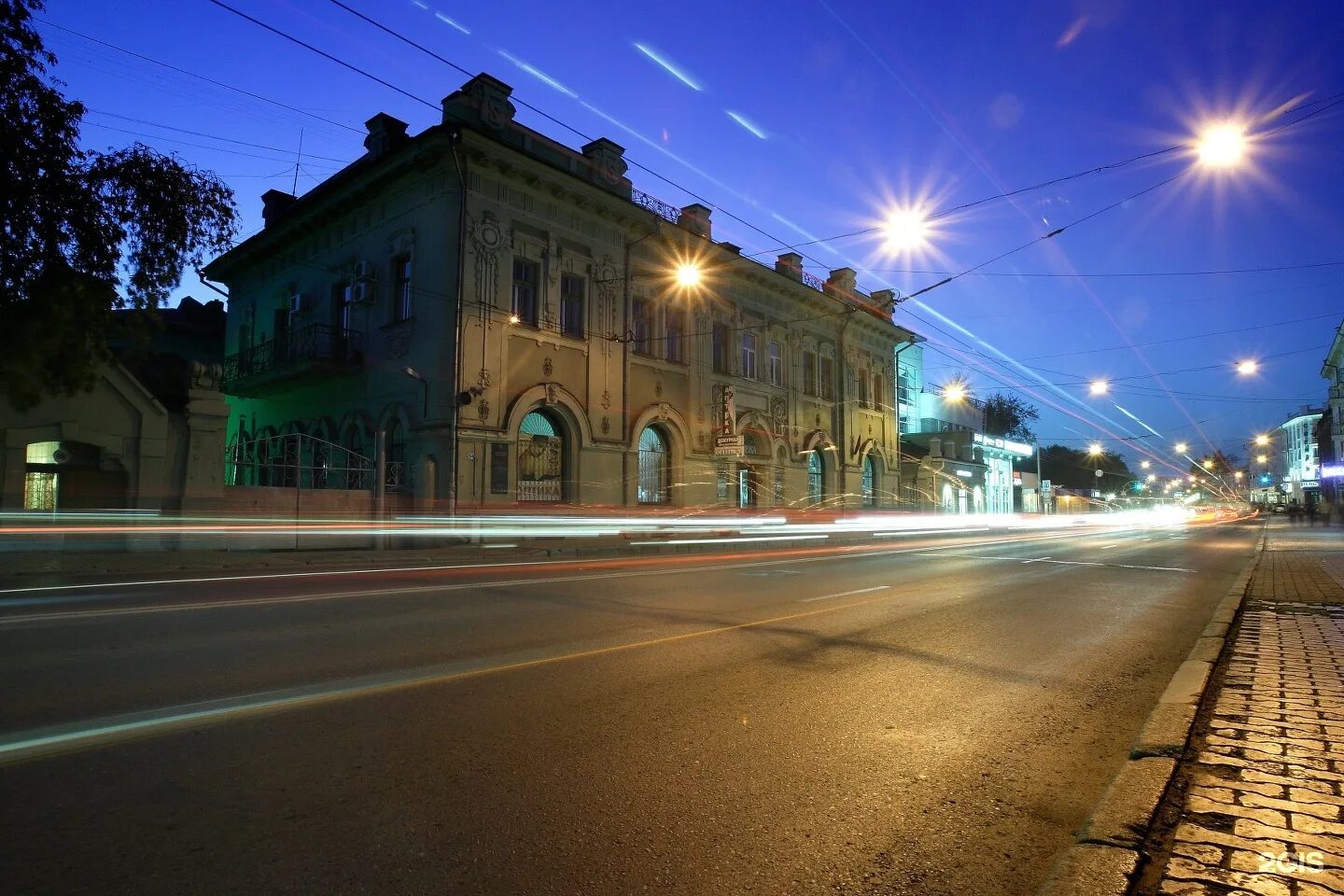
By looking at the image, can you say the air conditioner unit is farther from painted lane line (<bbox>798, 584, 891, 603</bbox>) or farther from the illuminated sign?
the illuminated sign

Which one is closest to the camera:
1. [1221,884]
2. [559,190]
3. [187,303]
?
[1221,884]

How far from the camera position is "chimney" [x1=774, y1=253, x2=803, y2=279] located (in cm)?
3269

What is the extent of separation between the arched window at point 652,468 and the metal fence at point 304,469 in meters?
8.14

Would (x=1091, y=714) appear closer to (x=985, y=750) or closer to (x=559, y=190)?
(x=985, y=750)

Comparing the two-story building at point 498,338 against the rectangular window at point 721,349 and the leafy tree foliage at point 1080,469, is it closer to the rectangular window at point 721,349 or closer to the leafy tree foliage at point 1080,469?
the rectangular window at point 721,349

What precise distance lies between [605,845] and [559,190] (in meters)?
22.1

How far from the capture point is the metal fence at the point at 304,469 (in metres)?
18.9

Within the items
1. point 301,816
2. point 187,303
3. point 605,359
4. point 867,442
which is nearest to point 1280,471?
point 867,442

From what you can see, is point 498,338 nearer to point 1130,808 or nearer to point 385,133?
point 385,133

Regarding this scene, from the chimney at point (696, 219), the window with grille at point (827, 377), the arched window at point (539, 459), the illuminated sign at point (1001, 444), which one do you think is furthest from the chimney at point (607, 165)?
the illuminated sign at point (1001, 444)

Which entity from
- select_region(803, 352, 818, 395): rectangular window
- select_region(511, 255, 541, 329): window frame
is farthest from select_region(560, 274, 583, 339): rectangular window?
select_region(803, 352, 818, 395): rectangular window

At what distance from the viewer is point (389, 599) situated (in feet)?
33.3

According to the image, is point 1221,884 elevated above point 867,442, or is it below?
below

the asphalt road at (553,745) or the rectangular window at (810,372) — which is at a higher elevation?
the rectangular window at (810,372)
